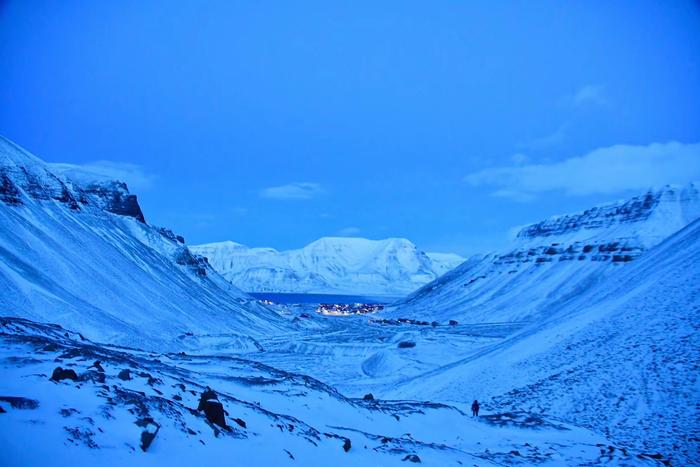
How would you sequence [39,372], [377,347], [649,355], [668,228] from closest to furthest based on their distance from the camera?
[39,372]
[649,355]
[377,347]
[668,228]

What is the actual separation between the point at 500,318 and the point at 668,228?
5633cm

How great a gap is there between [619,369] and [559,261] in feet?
349

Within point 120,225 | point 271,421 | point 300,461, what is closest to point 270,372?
point 271,421

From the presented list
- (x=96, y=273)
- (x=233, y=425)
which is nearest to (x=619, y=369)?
(x=233, y=425)

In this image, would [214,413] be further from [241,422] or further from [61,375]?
[61,375]

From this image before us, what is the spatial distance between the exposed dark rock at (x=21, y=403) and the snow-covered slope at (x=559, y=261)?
98.0m

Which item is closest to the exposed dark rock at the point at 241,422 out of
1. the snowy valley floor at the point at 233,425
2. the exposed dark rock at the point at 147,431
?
the snowy valley floor at the point at 233,425

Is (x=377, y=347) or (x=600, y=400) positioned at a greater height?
(x=377, y=347)

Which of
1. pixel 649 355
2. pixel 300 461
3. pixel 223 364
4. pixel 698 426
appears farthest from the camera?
pixel 223 364

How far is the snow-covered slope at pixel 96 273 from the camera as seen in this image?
49.1 m

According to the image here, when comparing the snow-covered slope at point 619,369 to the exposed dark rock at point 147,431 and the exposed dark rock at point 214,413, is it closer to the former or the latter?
the exposed dark rock at point 214,413

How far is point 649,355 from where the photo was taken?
89.1ft

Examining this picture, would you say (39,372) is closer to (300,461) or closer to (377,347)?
(300,461)

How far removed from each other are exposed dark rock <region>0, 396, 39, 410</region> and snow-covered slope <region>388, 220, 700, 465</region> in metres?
23.0
